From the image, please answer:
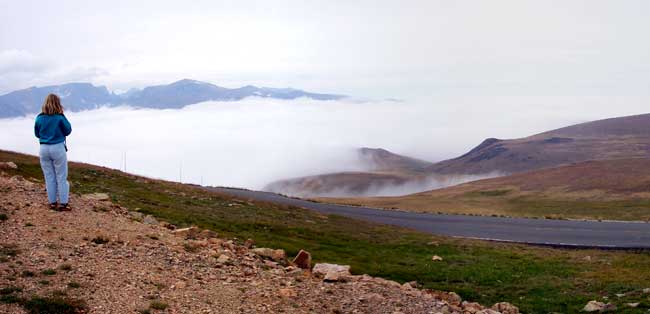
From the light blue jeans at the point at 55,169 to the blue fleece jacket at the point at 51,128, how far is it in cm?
15

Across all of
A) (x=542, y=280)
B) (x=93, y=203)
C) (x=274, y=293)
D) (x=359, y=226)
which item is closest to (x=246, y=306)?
(x=274, y=293)

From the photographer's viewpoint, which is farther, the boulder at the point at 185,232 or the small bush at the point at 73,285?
the boulder at the point at 185,232

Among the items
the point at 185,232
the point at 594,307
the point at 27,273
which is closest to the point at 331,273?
the point at 185,232

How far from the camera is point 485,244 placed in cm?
3127

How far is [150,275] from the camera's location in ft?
38.2

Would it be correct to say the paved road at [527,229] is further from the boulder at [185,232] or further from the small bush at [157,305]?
the small bush at [157,305]

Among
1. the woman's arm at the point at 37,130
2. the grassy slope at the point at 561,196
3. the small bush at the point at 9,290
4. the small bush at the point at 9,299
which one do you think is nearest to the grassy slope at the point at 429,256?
the woman's arm at the point at 37,130

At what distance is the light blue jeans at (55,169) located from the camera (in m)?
14.7

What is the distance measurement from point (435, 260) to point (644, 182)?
284 feet

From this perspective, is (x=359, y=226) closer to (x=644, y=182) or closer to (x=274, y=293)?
(x=274, y=293)

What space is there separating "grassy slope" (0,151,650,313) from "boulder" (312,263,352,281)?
4.77 m

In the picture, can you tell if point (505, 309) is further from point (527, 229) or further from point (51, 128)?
point (527, 229)

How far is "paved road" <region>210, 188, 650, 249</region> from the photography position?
110 feet

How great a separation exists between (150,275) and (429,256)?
54.4ft
